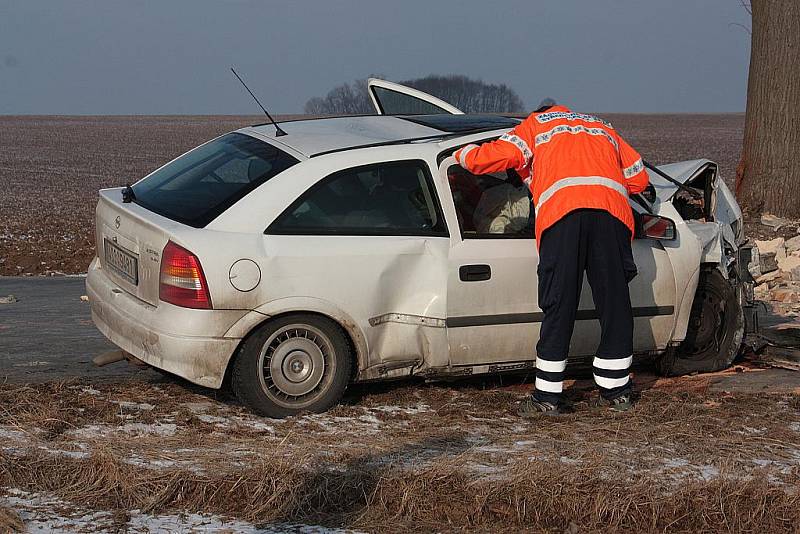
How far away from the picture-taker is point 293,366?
588 cm

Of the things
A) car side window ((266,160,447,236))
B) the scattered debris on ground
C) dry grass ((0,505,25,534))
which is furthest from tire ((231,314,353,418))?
the scattered debris on ground

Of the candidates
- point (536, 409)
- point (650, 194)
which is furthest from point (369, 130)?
point (536, 409)

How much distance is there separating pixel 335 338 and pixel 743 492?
2.20 meters

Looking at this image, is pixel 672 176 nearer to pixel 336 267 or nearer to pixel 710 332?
pixel 710 332

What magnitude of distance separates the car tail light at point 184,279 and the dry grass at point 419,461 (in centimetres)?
63

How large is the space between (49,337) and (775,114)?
8.78 meters

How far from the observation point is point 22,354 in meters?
7.32

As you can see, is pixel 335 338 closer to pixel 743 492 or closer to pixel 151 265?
pixel 151 265

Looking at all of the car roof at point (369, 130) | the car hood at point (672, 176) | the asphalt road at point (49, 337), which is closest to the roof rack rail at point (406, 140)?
the car roof at point (369, 130)

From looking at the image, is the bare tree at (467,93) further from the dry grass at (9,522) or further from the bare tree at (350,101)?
the dry grass at (9,522)

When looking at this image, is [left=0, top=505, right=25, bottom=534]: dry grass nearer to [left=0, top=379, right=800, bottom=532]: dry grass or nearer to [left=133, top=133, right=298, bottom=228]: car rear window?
[left=0, top=379, right=800, bottom=532]: dry grass

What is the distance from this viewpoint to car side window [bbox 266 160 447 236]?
591 cm

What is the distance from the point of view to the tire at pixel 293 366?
579cm

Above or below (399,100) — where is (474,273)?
below
